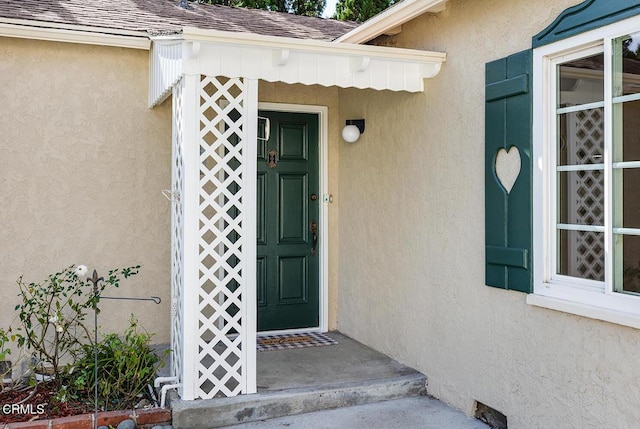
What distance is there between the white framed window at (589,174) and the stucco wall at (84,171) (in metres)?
3.49

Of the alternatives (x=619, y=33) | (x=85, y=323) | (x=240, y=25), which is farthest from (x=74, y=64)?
(x=619, y=33)

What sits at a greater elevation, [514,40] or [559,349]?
[514,40]

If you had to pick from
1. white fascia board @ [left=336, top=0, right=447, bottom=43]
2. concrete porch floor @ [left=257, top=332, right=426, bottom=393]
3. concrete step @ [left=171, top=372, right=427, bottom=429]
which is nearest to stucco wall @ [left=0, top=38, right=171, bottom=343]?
concrete porch floor @ [left=257, top=332, right=426, bottom=393]

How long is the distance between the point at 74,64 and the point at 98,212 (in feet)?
4.35

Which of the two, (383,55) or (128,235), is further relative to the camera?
(128,235)

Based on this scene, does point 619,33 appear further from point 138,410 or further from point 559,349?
point 138,410

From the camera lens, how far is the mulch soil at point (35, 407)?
14.1 ft

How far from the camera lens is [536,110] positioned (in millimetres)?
3834

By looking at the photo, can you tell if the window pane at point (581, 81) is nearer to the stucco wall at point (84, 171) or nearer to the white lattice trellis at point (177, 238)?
the white lattice trellis at point (177, 238)

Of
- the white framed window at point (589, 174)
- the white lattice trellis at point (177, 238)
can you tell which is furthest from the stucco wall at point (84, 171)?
the white framed window at point (589, 174)

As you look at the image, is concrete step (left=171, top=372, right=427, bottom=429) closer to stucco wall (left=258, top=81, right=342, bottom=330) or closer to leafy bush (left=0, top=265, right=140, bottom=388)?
leafy bush (left=0, top=265, right=140, bottom=388)

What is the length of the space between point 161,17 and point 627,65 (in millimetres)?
4605

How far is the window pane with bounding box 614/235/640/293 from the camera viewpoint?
3322 millimetres

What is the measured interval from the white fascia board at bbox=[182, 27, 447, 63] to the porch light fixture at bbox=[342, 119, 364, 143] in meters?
1.35
